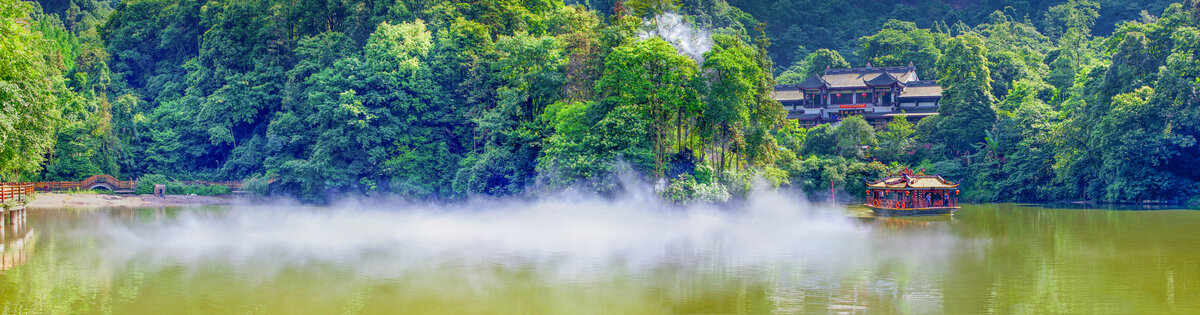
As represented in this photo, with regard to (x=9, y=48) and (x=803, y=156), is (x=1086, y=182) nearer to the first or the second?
(x=803, y=156)

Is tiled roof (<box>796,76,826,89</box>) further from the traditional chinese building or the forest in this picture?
A: the forest

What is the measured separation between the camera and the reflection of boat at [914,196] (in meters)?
41.4

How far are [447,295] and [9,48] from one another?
18252 millimetres

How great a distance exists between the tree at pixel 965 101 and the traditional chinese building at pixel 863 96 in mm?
A: 6099

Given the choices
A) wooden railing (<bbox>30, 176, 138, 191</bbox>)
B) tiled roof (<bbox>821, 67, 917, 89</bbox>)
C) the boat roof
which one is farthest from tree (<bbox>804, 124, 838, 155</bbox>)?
wooden railing (<bbox>30, 176, 138, 191</bbox>)

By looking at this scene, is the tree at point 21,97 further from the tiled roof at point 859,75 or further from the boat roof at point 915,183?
the tiled roof at point 859,75

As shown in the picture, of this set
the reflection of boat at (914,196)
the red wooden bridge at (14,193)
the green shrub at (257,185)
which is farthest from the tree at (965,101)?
the red wooden bridge at (14,193)

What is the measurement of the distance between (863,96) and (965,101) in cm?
A: 1178

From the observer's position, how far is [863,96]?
64.9m

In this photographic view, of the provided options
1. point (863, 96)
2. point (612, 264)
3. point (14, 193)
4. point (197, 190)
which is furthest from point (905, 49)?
point (14, 193)

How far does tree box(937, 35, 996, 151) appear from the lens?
5331 centimetres

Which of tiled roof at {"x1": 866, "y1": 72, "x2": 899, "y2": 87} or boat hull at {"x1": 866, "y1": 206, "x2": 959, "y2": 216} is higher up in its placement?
tiled roof at {"x1": 866, "y1": 72, "x2": 899, "y2": 87}

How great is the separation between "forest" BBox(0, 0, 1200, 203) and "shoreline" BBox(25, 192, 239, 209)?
1.89 metres

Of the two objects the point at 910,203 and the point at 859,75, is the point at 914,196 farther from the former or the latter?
the point at 859,75
